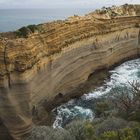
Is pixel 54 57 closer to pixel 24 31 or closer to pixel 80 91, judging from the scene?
pixel 24 31

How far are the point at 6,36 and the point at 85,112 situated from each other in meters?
8.00

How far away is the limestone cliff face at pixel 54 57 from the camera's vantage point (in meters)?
28.9

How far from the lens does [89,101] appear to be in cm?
3456

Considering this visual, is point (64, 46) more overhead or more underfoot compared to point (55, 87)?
more overhead

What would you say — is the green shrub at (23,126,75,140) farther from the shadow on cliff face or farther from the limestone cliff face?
the limestone cliff face

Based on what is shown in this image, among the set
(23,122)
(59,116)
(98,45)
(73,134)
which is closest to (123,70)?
(98,45)

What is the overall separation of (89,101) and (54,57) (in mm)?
4370

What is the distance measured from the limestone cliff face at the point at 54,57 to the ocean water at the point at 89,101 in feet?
4.30

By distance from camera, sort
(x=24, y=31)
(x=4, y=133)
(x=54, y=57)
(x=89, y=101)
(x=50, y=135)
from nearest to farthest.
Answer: (x=50, y=135) → (x=4, y=133) → (x=24, y=31) → (x=54, y=57) → (x=89, y=101)

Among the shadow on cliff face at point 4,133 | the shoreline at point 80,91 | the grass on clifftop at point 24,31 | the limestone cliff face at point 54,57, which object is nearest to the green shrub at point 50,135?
the shadow on cliff face at point 4,133

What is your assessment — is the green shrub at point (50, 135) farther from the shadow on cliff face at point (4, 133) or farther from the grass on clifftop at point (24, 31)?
the grass on clifftop at point (24, 31)

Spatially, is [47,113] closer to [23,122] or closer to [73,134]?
[23,122]

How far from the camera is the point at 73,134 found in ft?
73.3

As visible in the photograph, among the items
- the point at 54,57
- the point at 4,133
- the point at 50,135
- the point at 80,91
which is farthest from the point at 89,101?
the point at 50,135
